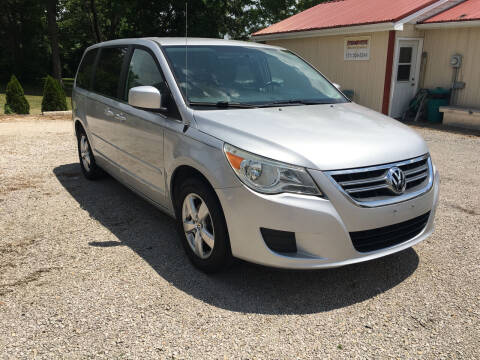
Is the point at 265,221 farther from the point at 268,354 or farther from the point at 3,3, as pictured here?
the point at 3,3

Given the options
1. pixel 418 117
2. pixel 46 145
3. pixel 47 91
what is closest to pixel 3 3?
pixel 47 91

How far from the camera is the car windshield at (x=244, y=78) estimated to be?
3.83 meters

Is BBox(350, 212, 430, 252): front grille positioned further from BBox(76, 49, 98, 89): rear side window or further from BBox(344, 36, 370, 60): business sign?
BBox(344, 36, 370, 60): business sign

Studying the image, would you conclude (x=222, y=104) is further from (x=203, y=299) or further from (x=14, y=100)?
(x=14, y=100)

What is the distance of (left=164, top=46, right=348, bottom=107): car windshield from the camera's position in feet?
12.6

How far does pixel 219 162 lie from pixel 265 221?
544mm

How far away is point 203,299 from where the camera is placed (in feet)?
10.6

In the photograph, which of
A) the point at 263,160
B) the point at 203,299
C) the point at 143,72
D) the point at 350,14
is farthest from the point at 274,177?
the point at 350,14

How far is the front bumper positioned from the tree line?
81.7 feet

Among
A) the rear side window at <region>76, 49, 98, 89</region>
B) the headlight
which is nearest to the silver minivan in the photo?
→ the headlight

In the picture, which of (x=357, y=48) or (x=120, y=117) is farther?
(x=357, y=48)

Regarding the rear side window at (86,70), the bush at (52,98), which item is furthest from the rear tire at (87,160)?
the bush at (52,98)

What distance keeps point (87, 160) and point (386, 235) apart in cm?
449

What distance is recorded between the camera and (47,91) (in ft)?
47.7
